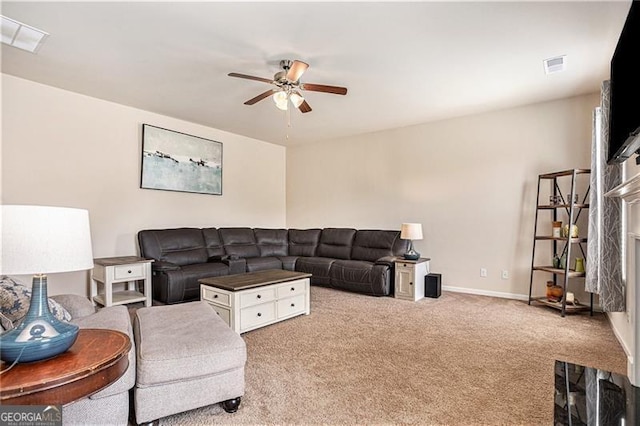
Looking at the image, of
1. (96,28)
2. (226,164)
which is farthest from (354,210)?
(96,28)

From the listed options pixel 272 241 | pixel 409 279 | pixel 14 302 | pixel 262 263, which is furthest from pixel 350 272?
pixel 14 302

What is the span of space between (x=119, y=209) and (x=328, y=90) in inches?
130

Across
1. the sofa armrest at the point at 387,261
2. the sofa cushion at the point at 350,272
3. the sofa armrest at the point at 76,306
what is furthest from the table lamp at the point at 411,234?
the sofa armrest at the point at 76,306

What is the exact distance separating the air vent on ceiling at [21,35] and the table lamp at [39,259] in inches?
98.6

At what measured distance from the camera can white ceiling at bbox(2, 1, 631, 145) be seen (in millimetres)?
2471

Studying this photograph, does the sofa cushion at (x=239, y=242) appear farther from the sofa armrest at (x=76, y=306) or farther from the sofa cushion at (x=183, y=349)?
the sofa cushion at (x=183, y=349)

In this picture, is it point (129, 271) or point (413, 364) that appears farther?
point (129, 271)

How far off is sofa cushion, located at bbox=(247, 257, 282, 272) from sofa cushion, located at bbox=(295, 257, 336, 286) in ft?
1.21

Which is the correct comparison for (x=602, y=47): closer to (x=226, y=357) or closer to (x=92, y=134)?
(x=226, y=357)

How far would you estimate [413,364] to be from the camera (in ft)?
8.33

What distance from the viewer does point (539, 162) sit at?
14.7ft

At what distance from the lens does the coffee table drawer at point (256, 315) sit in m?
3.18

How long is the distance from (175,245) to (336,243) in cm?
258

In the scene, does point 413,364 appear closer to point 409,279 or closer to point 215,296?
point 215,296
